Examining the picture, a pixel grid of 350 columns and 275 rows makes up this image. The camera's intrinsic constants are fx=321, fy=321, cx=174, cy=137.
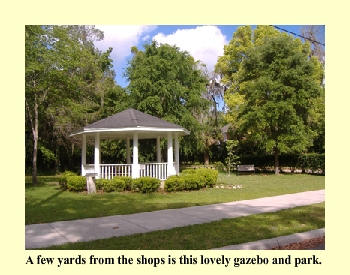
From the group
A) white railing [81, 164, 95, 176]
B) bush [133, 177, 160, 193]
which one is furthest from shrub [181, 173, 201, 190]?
white railing [81, 164, 95, 176]

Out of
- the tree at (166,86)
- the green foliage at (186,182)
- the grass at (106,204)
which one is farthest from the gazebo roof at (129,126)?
the tree at (166,86)

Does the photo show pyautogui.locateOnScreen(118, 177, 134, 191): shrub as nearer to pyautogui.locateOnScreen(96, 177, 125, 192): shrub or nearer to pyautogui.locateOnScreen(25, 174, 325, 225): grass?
pyautogui.locateOnScreen(96, 177, 125, 192): shrub

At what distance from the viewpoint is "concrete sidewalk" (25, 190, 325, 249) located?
6029 millimetres

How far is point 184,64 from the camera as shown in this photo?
84.3 feet

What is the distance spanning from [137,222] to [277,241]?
10.3 ft

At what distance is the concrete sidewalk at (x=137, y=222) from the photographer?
19.8 feet

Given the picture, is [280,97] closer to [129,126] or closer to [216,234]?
[129,126]

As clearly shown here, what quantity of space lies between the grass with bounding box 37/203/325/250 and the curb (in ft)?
0.70

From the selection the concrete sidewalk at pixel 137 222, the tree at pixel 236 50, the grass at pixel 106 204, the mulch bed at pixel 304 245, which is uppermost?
the tree at pixel 236 50

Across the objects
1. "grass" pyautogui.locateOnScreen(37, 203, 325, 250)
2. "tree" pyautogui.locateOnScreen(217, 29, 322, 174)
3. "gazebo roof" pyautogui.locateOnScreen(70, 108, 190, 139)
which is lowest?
"grass" pyautogui.locateOnScreen(37, 203, 325, 250)

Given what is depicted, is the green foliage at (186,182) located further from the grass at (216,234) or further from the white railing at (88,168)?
the grass at (216,234)

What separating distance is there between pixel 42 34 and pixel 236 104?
60.9 feet

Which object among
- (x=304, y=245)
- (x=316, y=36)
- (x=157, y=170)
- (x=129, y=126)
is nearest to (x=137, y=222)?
(x=304, y=245)

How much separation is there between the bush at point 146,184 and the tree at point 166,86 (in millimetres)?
10958
